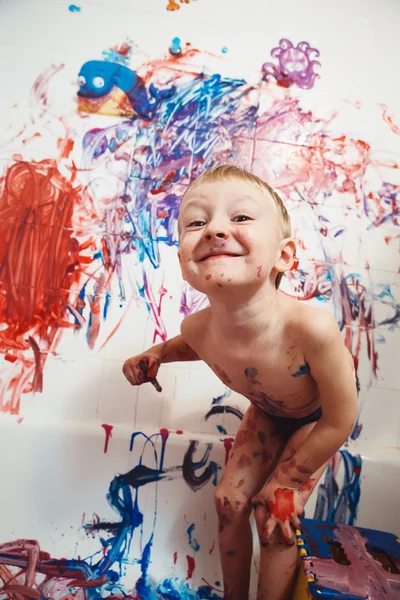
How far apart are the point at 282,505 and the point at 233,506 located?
168 millimetres

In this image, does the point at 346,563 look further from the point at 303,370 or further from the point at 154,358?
the point at 154,358

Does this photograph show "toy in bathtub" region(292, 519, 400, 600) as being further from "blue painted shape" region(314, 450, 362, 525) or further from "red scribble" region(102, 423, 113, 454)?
"red scribble" region(102, 423, 113, 454)

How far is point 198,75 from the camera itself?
1390 millimetres

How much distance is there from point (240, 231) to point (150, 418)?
75 cm

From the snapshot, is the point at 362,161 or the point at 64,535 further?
the point at 362,161

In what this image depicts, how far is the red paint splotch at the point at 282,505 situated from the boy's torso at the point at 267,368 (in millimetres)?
166

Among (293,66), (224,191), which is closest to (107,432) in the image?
(224,191)

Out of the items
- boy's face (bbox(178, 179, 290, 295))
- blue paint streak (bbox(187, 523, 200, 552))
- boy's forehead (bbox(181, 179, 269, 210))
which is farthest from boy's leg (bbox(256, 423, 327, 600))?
boy's forehead (bbox(181, 179, 269, 210))

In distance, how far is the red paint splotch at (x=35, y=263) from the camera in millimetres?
1279

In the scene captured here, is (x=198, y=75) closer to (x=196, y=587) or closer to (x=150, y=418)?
(x=150, y=418)

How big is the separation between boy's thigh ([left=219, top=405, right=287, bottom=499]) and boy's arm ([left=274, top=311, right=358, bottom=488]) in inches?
5.7

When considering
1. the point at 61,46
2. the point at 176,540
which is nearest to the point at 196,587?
the point at 176,540

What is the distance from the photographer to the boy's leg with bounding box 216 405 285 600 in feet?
2.91

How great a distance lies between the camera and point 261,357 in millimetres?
802
